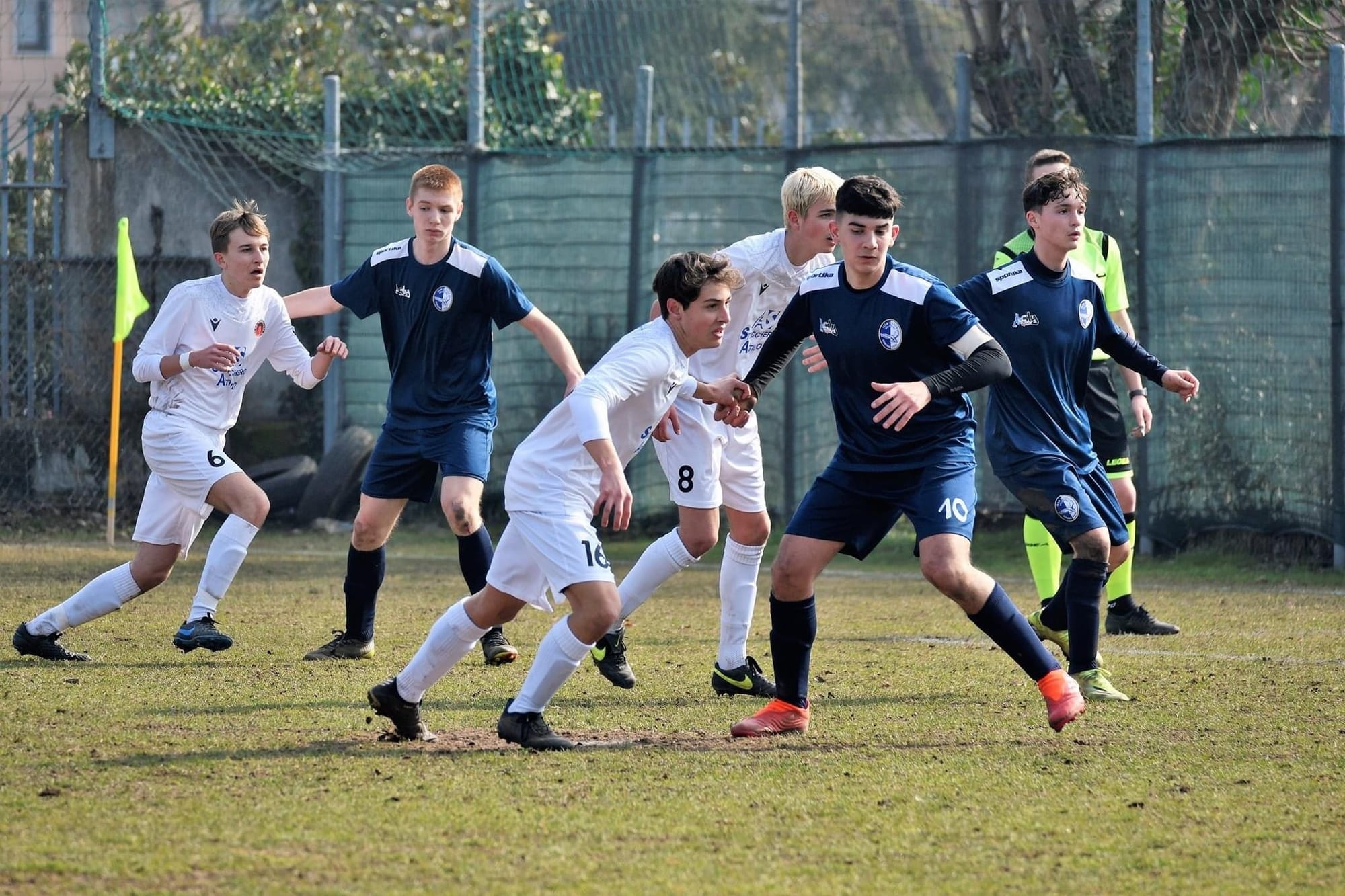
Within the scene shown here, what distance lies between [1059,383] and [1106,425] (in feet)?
5.02

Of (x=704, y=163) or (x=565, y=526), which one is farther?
(x=704, y=163)

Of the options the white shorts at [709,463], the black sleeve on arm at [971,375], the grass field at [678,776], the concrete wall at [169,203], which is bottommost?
the grass field at [678,776]

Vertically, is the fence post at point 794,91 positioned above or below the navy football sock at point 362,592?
above

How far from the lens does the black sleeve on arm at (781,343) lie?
5793 millimetres

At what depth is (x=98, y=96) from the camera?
45.1ft

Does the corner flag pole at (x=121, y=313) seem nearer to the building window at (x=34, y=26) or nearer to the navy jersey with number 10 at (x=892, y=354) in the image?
the building window at (x=34, y=26)

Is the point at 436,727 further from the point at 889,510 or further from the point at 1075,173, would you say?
the point at 1075,173

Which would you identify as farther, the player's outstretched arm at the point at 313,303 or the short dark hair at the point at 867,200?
the player's outstretched arm at the point at 313,303

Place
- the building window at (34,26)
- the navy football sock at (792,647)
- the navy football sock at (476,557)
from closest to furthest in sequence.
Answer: the navy football sock at (792,647), the navy football sock at (476,557), the building window at (34,26)

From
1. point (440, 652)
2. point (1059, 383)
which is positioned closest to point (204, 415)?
point (440, 652)

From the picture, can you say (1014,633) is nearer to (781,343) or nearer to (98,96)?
(781,343)

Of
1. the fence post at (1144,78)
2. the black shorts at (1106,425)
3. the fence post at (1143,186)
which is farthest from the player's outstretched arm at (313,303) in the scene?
the fence post at (1144,78)

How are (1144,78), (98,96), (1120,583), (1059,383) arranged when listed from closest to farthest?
(1059,383), (1120,583), (1144,78), (98,96)

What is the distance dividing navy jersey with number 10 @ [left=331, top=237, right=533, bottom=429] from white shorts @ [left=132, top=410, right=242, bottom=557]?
32.5 inches
